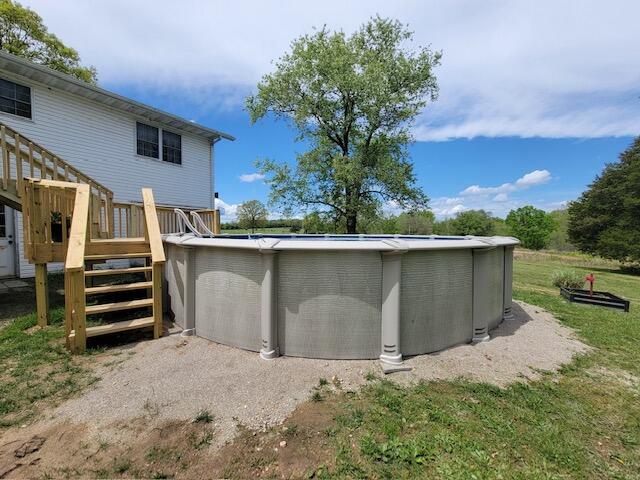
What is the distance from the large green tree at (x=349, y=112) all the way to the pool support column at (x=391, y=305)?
33.4 ft

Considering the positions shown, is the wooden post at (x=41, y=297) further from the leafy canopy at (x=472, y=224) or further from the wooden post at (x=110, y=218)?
the leafy canopy at (x=472, y=224)

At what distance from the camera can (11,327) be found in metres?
4.03

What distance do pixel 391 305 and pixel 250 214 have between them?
139ft

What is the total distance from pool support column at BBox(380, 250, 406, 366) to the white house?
9.70 m

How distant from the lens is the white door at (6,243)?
7637mm

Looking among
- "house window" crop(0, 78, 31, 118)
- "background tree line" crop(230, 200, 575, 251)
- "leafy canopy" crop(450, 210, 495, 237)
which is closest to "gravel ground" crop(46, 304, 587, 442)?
"house window" crop(0, 78, 31, 118)

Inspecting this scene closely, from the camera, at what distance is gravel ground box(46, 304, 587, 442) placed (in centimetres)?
225

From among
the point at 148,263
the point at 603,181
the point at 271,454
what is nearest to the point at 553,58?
the point at 271,454

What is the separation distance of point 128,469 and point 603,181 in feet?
97.0

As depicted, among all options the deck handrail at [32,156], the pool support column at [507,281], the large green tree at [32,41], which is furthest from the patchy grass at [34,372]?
the large green tree at [32,41]

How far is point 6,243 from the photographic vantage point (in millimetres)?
7691

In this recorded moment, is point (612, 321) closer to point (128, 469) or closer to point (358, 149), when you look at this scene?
point (128, 469)

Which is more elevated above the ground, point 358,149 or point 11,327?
point 358,149

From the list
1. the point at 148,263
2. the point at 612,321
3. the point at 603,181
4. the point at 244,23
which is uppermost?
the point at 244,23
